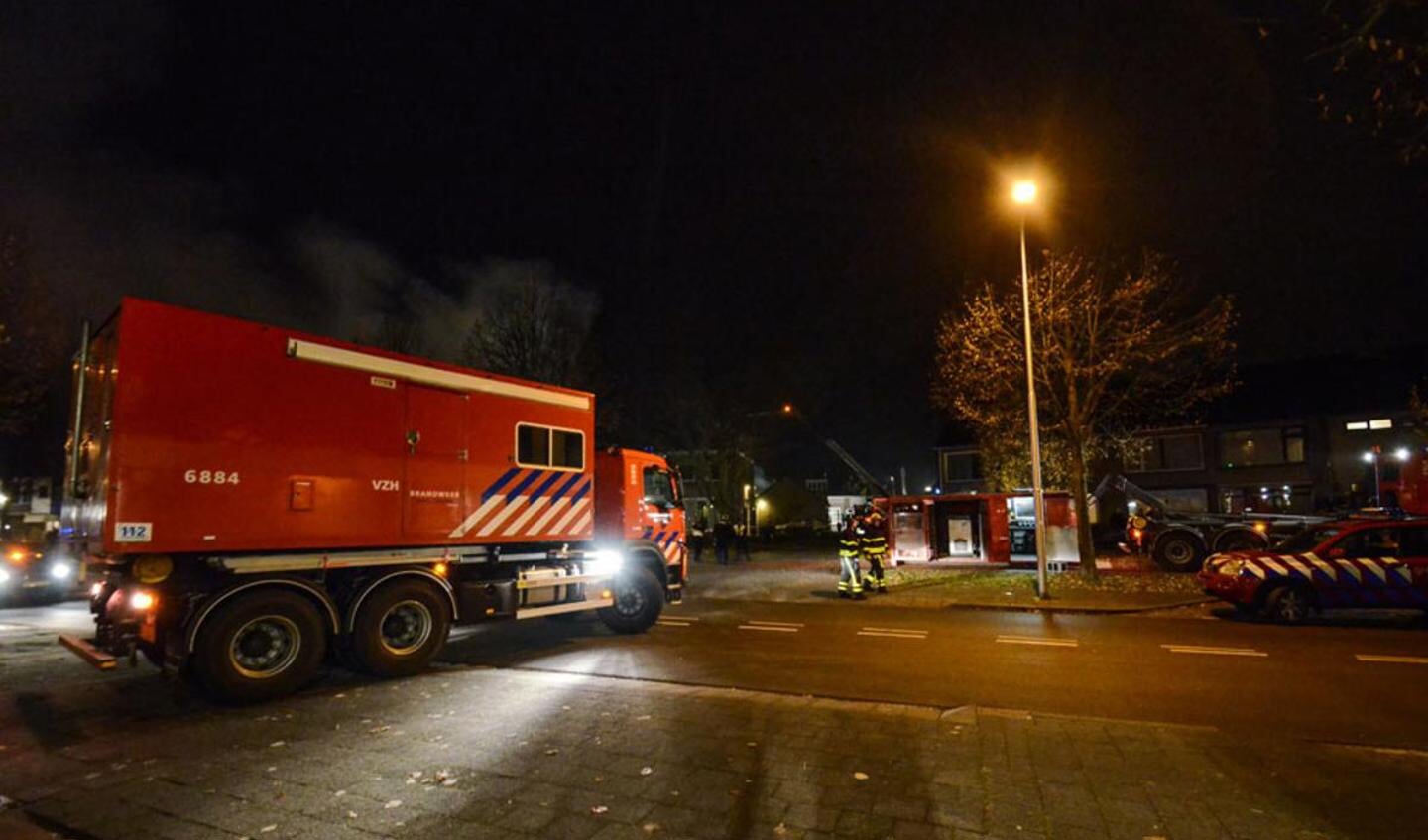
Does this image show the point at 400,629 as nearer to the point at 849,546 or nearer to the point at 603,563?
Result: the point at 603,563

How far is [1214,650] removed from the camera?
9445 mm

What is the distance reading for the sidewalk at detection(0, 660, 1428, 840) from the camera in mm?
4066

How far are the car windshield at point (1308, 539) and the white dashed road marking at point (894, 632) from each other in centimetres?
642

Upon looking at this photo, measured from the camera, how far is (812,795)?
4422mm

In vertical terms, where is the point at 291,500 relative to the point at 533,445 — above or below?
below

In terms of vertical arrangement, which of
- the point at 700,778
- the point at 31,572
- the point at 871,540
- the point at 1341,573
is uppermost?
the point at 871,540

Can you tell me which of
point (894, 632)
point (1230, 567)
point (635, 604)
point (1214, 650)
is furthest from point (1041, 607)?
point (635, 604)

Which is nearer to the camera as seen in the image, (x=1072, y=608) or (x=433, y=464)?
(x=433, y=464)

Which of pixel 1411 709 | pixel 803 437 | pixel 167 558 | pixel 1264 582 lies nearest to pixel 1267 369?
pixel 803 437

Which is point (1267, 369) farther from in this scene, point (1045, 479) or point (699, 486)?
point (699, 486)

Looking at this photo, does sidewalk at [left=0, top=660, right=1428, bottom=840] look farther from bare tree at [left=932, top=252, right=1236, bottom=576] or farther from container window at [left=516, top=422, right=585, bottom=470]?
bare tree at [left=932, top=252, right=1236, bottom=576]

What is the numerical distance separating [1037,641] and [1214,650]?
2.07 metres

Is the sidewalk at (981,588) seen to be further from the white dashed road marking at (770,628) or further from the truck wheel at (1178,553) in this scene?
the white dashed road marking at (770,628)

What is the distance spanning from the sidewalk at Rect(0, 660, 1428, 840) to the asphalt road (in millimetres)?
1006
